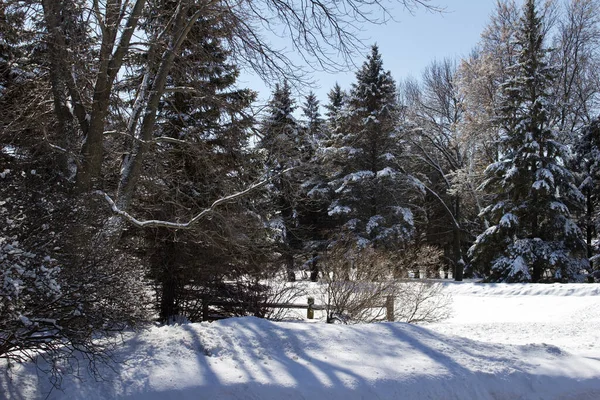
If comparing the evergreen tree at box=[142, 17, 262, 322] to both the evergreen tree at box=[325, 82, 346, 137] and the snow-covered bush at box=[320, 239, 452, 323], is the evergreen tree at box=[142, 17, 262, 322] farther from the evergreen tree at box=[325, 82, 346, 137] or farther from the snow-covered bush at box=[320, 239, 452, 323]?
the evergreen tree at box=[325, 82, 346, 137]

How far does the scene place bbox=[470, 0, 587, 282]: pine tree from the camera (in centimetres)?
1967

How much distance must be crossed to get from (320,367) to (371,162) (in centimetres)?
2070

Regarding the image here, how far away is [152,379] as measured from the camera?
461 cm

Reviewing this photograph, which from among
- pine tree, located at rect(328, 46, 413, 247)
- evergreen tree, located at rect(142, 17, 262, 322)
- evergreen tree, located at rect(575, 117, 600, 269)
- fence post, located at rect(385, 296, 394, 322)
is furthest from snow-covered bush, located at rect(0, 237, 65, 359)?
evergreen tree, located at rect(575, 117, 600, 269)

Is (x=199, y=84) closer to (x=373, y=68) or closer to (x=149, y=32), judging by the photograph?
(x=149, y=32)

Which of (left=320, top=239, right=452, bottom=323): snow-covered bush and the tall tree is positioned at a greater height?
the tall tree

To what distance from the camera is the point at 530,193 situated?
20.1m

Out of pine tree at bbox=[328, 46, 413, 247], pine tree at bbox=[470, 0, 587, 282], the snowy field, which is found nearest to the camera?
the snowy field

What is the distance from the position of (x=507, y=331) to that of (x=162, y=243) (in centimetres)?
773

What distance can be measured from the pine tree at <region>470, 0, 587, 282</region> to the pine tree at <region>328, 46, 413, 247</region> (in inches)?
176

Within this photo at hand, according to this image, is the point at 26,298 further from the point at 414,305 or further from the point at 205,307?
the point at 414,305

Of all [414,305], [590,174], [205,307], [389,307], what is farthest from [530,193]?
[205,307]

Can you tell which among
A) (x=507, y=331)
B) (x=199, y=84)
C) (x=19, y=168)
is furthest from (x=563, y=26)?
(x=19, y=168)

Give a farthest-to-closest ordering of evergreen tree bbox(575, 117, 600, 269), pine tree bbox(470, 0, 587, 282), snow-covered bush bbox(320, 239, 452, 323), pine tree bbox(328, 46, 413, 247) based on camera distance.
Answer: pine tree bbox(328, 46, 413, 247), evergreen tree bbox(575, 117, 600, 269), pine tree bbox(470, 0, 587, 282), snow-covered bush bbox(320, 239, 452, 323)
